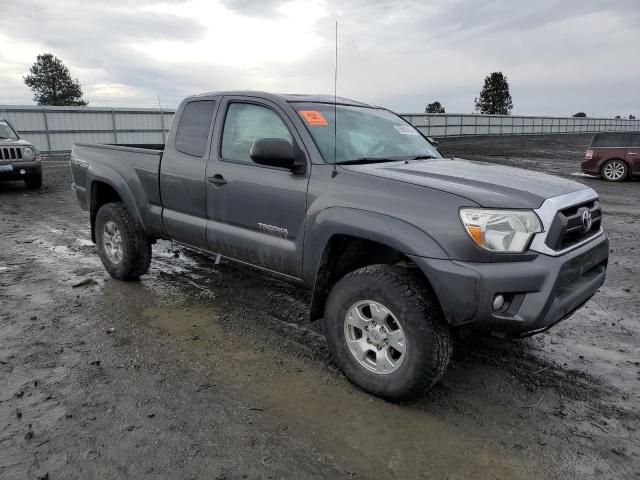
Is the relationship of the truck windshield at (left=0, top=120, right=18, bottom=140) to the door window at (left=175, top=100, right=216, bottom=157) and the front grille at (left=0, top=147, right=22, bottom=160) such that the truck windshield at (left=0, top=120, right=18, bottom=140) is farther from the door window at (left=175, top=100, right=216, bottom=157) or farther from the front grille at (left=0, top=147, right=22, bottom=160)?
the door window at (left=175, top=100, right=216, bottom=157)

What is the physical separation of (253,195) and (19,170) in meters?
10.2

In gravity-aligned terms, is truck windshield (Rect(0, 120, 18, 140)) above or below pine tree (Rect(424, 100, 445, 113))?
below

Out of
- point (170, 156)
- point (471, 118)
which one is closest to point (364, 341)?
point (170, 156)

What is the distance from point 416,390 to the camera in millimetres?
2824

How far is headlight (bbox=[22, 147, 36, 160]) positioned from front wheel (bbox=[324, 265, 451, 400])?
11042 millimetres

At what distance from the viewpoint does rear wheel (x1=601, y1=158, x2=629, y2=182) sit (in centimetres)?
1444

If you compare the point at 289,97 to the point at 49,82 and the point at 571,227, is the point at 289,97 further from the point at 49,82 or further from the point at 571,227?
the point at 49,82

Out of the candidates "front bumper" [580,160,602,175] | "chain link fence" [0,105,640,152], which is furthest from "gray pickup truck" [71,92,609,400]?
"chain link fence" [0,105,640,152]

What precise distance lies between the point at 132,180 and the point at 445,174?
10.1 ft

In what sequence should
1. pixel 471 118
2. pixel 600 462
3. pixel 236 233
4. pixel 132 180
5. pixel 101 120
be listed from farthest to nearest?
pixel 471 118 → pixel 101 120 → pixel 132 180 → pixel 236 233 → pixel 600 462

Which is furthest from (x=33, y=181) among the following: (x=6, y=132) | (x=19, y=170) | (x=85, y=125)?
(x=85, y=125)

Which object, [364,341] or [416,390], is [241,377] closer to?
[364,341]

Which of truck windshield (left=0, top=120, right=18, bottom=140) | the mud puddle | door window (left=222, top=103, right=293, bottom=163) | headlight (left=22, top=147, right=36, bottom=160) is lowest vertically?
the mud puddle

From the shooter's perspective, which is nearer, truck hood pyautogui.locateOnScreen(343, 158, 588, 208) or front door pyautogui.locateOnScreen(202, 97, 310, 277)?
truck hood pyautogui.locateOnScreen(343, 158, 588, 208)
